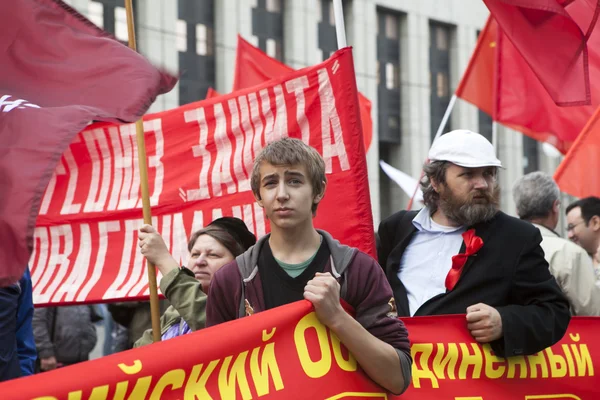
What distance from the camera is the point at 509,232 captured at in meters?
3.98

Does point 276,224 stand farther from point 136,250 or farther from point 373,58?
point 373,58

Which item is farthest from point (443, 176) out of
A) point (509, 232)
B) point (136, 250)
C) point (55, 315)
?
point (55, 315)

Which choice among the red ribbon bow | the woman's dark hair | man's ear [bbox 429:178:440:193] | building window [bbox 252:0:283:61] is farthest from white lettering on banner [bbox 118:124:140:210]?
building window [bbox 252:0:283:61]

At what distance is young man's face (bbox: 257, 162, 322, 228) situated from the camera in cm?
314

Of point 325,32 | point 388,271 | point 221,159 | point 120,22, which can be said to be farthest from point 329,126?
point 325,32

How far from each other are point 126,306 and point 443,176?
452cm

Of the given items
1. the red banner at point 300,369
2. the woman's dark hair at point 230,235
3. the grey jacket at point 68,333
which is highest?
the woman's dark hair at point 230,235

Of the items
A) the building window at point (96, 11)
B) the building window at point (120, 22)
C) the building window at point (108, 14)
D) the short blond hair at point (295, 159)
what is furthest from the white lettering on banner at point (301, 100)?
the building window at point (120, 22)

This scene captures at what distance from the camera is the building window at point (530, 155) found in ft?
132

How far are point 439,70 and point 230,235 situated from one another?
33.2 m

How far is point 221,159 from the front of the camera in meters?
5.82

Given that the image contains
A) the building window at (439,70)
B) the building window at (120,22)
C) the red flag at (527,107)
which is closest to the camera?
the red flag at (527,107)

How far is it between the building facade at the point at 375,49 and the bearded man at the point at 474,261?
21551 millimetres

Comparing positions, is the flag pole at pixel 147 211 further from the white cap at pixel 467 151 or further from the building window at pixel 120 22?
the building window at pixel 120 22
